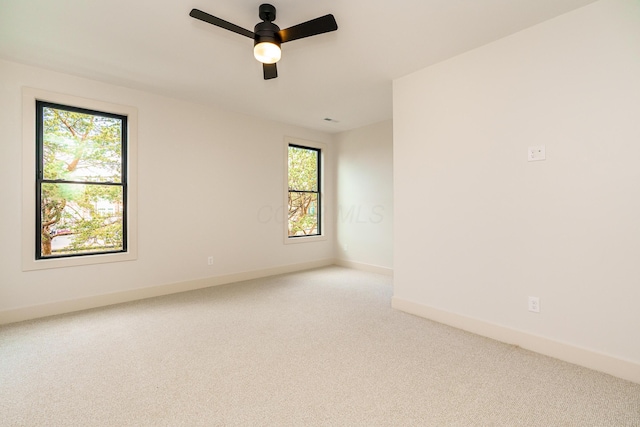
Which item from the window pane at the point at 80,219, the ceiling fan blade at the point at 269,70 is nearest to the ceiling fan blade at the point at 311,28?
the ceiling fan blade at the point at 269,70

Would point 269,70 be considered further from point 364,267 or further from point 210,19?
point 364,267

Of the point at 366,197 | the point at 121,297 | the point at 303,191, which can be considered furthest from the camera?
the point at 303,191

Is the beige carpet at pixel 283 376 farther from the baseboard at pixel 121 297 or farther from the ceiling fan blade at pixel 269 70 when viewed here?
the ceiling fan blade at pixel 269 70

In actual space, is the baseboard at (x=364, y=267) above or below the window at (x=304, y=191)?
below

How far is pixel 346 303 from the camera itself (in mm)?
3482

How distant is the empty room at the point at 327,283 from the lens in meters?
1.85

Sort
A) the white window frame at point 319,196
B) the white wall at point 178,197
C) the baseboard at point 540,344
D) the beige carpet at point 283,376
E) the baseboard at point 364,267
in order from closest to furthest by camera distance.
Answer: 1. the beige carpet at point 283,376
2. the baseboard at point 540,344
3. the white wall at point 178,197
4. the baseboard at point 364,267
5. the white window frame at point 319,196

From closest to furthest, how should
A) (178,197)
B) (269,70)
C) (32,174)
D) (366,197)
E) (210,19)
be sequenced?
1. (210,19)
2. (269,70)
3. (32,174)
4. (178,197)
5. (366,197)

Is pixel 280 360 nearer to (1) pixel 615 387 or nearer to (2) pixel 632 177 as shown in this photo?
(1) pixel 615 387

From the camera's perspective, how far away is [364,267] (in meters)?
5.21

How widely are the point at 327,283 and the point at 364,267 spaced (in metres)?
1.08

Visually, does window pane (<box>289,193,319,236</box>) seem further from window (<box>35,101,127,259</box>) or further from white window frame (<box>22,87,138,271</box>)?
white window frame (<box>22,87,138,271</box>)

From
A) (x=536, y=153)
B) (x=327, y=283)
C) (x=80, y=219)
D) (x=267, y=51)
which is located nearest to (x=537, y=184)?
(x=536, y=153)

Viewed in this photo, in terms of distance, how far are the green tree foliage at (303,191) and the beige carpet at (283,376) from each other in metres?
2.46
